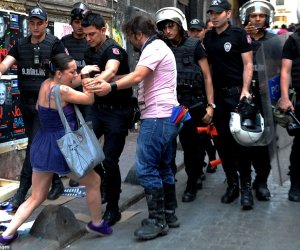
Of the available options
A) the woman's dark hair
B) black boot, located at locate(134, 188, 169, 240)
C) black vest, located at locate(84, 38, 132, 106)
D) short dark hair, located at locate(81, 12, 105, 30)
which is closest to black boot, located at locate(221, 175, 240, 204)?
black boot, located at locate(134, 188, 169, 240)

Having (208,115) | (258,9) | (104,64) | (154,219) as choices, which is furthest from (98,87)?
(258,9)

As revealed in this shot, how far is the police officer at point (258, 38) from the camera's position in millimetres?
5383

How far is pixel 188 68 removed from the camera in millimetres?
5109

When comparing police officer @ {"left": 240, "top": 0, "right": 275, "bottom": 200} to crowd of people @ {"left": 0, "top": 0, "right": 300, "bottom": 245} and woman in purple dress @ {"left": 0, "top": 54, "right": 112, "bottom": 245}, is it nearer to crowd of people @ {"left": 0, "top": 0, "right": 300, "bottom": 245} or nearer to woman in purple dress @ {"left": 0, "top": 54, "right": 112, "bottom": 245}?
crowd of people @ {"left": 0, "top": 0, "right": 300, "bottom": 245}

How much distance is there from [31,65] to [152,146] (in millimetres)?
1658

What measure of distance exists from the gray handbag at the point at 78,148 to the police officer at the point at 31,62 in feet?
3.91

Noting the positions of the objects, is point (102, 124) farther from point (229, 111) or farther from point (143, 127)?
point (229, 111)

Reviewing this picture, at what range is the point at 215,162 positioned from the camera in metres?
6.58

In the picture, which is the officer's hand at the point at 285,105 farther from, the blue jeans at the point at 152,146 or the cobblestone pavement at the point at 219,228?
the blue jeans at the point at 152,146

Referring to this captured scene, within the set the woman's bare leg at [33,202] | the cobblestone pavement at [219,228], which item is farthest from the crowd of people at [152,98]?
the cobblestone pavement at [219,228]

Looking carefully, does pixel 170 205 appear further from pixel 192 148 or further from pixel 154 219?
pixel 192 148

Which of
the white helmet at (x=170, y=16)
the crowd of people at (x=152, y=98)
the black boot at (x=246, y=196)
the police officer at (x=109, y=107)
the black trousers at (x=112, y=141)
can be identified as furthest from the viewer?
the black boot at (x=246, y=196)

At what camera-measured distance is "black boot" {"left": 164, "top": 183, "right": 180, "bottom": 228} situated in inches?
181

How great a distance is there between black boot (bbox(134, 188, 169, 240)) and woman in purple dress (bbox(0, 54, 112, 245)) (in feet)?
1.66
